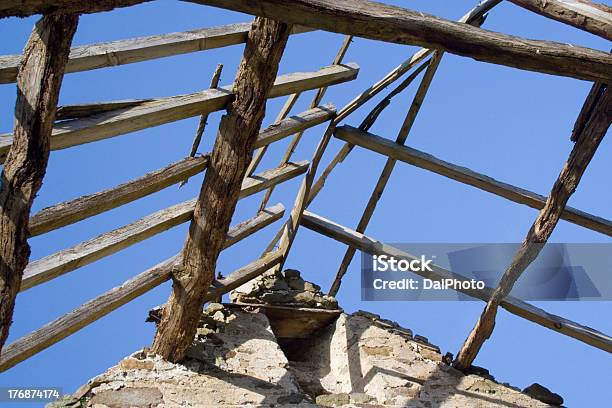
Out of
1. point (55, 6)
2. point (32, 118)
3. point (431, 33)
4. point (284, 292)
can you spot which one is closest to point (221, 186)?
point (431, 33)

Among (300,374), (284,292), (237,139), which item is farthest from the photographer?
(284,292)

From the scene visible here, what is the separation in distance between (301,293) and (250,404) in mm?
1566

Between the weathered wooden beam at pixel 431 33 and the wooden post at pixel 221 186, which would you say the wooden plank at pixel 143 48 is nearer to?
the wooden post at pixel 221 186

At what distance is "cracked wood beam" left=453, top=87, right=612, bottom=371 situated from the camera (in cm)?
556

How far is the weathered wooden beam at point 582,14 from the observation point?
5145mm

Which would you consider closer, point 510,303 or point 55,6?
point 55,6

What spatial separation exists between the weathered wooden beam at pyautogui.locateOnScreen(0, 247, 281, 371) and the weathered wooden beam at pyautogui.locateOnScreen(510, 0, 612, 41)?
8.67 ft

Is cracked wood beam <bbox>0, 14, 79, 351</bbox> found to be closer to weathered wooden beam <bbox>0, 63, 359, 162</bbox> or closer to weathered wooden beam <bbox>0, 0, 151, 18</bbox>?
weathered wooden beam <bbox>0, 0, 151, 18</bbox>

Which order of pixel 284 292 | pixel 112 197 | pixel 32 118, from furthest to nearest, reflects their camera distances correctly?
pixel 284 292 → pixel 112 197 → pixel 32 118

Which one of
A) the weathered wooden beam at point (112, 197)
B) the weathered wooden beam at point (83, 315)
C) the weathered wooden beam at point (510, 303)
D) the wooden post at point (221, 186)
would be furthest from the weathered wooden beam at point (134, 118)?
the weathered wooden beam at point (510, 303)

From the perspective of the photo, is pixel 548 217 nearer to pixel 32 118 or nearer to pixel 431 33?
pixel 431 33

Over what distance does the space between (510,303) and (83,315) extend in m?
3.01

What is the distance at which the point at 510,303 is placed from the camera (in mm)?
6398

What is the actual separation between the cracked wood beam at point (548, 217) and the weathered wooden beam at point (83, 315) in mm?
A: 2277
